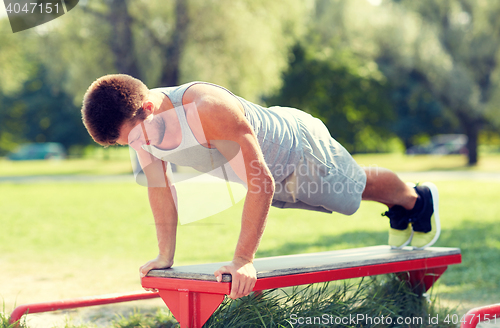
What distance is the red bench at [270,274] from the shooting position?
221 centimetres

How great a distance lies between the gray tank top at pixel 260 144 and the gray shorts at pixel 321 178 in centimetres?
7

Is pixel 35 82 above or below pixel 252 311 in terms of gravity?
above

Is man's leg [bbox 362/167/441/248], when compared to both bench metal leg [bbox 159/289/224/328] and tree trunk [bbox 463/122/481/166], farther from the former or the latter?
tree trunk [bbox 463/122/481/166]

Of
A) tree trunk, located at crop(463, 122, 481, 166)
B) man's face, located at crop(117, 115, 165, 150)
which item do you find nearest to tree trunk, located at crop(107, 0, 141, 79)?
tree trunk, located at crop(463, 122, 481, 166)

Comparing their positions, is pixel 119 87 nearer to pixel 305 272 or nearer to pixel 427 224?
pixel 305 272

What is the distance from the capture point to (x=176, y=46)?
57.1 feet

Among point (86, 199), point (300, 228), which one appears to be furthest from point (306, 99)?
point (300, 228)

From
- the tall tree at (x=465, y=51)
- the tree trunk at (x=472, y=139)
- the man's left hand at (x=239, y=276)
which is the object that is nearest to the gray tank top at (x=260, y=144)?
the man's left hand at (x=239, y=276)

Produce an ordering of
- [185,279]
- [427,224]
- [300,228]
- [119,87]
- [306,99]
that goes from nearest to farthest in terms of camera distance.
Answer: [119,87], [185,279], [427,224], [300,228], [306,99]

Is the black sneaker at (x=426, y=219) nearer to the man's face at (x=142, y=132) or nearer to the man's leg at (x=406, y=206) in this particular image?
the man's leg at (x=406, y=206)

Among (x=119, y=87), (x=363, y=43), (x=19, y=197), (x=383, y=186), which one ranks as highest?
(x=363, y=43)

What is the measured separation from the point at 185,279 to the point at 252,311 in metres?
0.48

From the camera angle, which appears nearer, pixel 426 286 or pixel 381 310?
pixel 381 310

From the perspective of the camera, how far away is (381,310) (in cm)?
292
